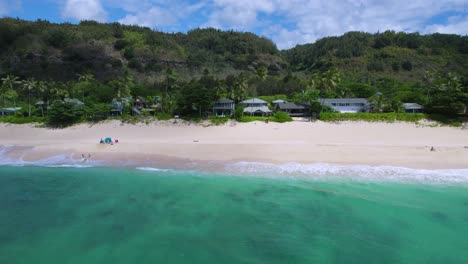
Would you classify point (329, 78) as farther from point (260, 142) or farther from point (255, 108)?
point (260, 142)

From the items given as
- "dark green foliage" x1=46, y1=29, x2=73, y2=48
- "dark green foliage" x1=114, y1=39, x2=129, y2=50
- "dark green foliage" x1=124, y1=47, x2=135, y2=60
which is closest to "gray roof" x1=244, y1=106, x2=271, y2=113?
"dark green foliage" x1=124, y1=47, x2=135, y2=60

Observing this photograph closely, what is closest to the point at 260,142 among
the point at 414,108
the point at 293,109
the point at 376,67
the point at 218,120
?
the point at 218,120

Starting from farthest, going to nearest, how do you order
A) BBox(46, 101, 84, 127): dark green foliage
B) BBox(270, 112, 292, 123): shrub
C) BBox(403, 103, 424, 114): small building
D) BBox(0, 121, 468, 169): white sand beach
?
1. BBox(403, 103, 424, 114): small building
2. BBox(46, 101, 84, 127): dark green foliage
3. BBox(270, 112, 292, 123): shrub
4. BBox(0, 121, 468, 169): white sand beach

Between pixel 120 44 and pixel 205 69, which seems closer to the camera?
pixel 205 69

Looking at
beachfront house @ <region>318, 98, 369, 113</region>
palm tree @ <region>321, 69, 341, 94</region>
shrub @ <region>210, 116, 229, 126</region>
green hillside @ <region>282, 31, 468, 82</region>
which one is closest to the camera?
shrub @ <region>210, 116, 229, 126</region>

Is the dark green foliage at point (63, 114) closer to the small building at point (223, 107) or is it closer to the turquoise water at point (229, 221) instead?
the small building at point (223, 107)

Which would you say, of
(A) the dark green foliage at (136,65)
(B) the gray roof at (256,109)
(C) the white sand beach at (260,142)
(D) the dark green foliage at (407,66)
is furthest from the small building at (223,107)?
(D) the dark green foliage at (407,66)

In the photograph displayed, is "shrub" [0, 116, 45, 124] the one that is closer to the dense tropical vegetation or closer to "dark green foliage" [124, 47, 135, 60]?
the dense tropical vegetation
